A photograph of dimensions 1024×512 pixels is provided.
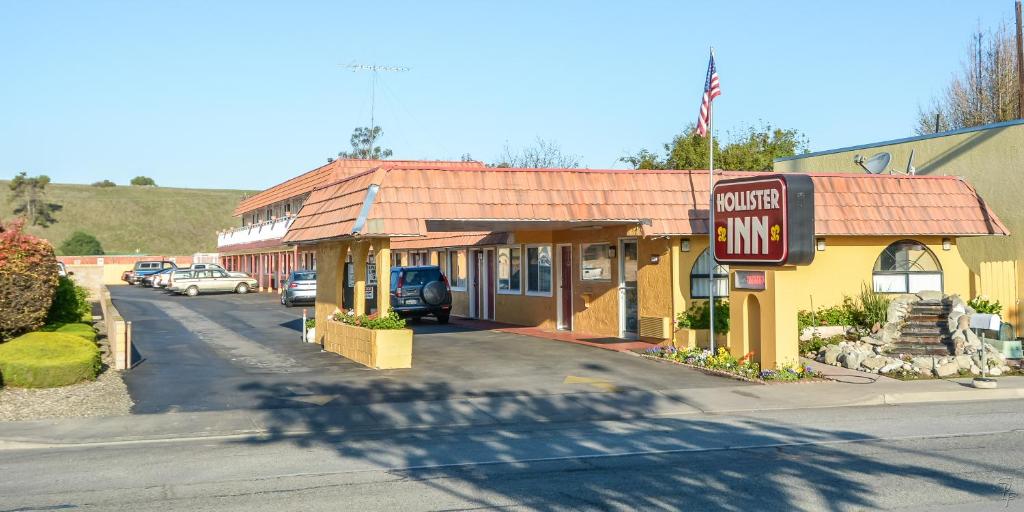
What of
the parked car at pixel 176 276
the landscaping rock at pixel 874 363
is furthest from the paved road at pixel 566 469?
the parked car at pixel 176 276

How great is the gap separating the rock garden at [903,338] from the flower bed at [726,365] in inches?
69.1

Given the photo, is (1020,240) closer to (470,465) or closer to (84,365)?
(470,465)

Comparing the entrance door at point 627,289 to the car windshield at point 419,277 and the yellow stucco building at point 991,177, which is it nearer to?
the yellow stucco building at point 991,177

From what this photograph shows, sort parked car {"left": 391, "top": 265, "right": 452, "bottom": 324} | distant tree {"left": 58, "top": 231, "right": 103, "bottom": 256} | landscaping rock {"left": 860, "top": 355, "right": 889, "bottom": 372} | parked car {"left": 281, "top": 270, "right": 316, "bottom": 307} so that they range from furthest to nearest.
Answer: distant tree {"left": 58, "top": 231, "right": 103, "bottom": 256} → parked car {"left": 281, "top": 270, "right": 316, "bottom": 307} → parked car {"left": 391, "top": 265, "right": 452, "bottom": 324} → landscaping rock {"left": 860, "top": 355, "right": 889, "bottom": 372}

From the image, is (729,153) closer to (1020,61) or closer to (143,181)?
(1020,61)

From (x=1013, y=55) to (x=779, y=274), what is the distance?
98.2 ft

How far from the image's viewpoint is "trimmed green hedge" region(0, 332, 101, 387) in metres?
15.1

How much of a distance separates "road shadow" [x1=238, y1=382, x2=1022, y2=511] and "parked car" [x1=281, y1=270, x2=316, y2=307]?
23.1 m

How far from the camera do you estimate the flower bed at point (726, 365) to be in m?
16.6

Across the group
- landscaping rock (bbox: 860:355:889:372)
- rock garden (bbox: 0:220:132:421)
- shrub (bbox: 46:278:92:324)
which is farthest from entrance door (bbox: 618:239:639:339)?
shrub (bbox: 46:278:92:324)

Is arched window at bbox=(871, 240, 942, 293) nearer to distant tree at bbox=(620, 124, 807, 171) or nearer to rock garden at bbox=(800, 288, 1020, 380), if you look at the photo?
rock garden at bbox=(800, 288, 1020, 380)

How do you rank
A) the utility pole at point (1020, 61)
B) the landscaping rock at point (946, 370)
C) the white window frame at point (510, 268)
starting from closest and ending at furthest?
the landscaping rock at point (946, 370), the white window frame at point (510, 268), the utility pole at point (1020, 61)

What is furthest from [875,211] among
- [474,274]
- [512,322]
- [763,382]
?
[474,274]

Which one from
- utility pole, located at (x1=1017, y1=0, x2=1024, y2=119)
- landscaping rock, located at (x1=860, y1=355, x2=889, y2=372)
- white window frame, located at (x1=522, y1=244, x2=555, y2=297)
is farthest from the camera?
utility pole, located at (x1=1017, y1=0, x2=1024, y2=119)
